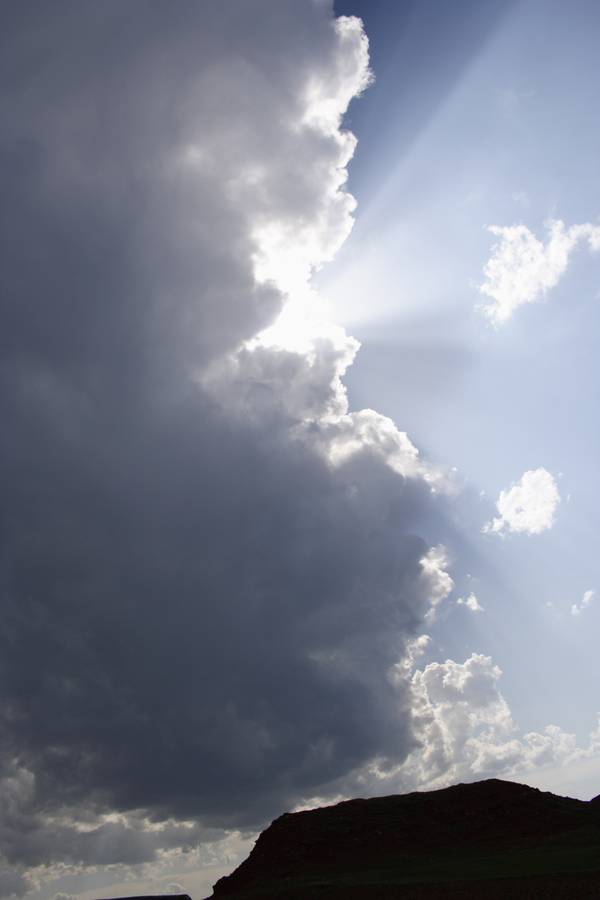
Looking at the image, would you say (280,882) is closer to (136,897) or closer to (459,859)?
(136,897)

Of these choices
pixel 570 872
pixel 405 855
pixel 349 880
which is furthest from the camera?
pixel 405 855

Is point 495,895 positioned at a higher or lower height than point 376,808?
lower

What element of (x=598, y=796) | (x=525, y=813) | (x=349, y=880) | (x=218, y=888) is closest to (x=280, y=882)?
(x=349, y=880)

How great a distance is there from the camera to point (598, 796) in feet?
281

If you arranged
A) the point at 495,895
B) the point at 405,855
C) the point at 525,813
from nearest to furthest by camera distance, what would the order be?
the point at 495,895 < the point at 405,855 < the point at 525,813

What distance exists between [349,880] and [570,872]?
18521 millimetres

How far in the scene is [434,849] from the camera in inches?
2815

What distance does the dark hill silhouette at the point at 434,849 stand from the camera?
1900 inches

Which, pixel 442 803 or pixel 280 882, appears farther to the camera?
pixel 442 803

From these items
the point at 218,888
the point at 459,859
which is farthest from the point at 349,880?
the point at 218,888

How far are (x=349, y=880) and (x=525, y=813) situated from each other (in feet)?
99.0

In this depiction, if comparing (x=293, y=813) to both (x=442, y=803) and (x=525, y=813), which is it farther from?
(x=525, y=813)

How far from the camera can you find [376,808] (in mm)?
→ 84625

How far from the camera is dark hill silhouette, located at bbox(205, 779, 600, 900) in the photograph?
48.2 m
